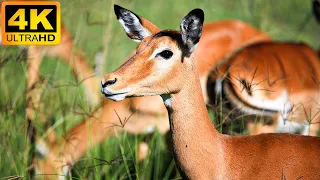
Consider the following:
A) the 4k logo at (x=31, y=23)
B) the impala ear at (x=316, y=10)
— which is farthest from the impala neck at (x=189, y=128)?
the impala ear at (x=316, y=10)

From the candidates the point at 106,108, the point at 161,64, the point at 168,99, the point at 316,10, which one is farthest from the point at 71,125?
the point at 161,64

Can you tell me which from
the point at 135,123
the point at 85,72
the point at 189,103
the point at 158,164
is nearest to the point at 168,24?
the point at 85,72

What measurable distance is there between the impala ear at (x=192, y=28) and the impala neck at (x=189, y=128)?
5.1 inches

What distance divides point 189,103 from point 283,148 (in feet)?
1.58

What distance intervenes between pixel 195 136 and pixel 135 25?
26.0 inches

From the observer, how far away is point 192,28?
123 inches

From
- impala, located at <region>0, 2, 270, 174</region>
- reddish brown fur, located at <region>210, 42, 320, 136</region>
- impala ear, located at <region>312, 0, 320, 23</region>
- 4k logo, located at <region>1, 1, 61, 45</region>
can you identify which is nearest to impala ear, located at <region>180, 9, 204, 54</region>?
impala, located at <region>0, 2, 270, 174</region>

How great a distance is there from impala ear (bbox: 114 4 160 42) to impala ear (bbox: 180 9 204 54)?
0.33 meters

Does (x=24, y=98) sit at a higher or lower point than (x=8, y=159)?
higher

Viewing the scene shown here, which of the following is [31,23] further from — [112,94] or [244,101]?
[112,94]

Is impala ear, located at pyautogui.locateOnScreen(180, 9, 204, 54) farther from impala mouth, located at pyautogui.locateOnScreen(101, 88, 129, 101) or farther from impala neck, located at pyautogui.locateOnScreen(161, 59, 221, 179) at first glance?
impala mouth, located at pyautogui.locateOnScreen(101, 88, 129, 101)

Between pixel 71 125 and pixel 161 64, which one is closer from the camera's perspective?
pixel 161 64

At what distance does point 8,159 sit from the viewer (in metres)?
4.30

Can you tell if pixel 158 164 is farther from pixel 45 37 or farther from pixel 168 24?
pixel 168 24
